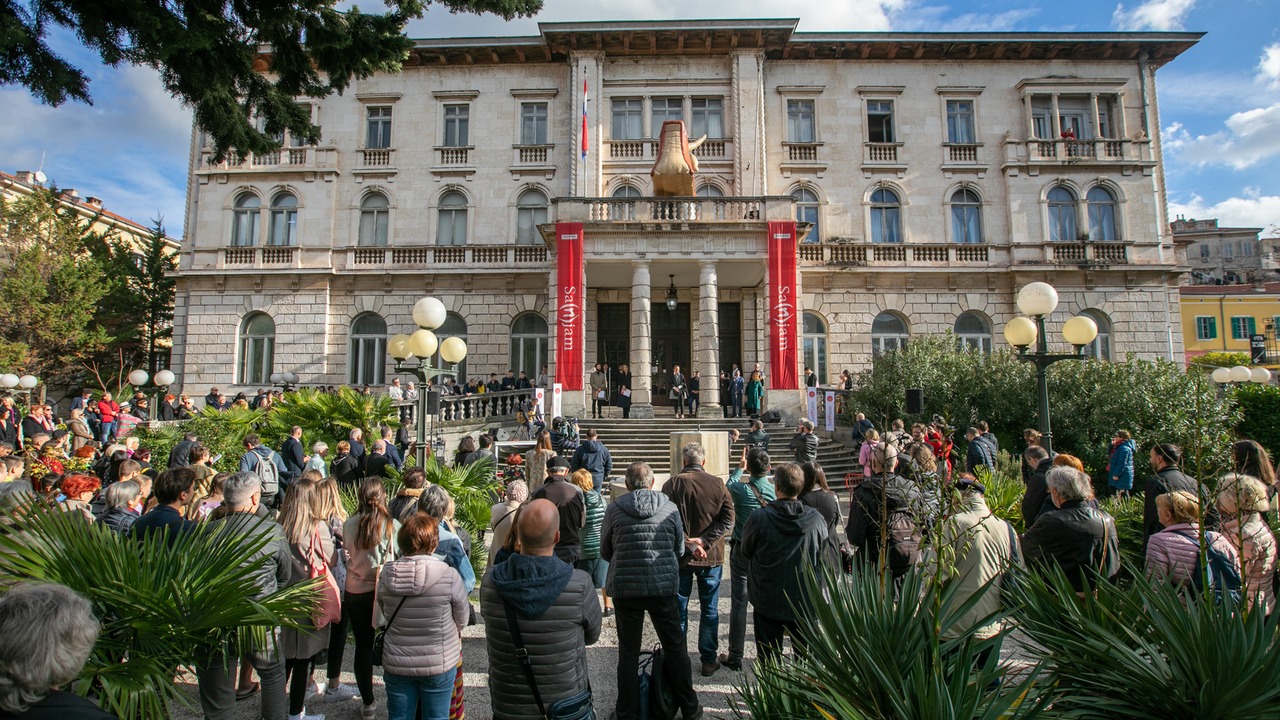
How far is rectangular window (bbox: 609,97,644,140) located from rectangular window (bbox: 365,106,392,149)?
892cm

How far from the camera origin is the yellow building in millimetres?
42812

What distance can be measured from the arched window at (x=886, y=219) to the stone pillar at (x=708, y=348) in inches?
335

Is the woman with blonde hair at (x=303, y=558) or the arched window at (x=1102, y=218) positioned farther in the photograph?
the arched window at (x=1102, y=218)

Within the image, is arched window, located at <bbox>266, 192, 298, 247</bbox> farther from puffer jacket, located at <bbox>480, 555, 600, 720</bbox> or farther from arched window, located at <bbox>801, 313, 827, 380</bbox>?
puffer jacket, located at <bbox>480, 555, 600, 720</bbox>

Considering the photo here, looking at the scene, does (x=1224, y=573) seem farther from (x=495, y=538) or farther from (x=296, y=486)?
(x=296, y=486)

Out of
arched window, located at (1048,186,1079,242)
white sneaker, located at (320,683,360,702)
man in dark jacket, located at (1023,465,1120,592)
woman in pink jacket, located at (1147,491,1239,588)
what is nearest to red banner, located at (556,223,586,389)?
arched window, located at (1048,186,1079,242)

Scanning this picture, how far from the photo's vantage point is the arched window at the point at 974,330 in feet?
78.3

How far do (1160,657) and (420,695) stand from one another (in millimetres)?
3824

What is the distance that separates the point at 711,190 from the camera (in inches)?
963

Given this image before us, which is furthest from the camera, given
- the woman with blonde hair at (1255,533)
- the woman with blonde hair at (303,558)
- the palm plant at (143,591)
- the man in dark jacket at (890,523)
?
the man in dark jacket at (890,523)

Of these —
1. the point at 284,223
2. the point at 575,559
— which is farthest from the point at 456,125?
the point at 575,559

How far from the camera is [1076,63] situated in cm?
2478

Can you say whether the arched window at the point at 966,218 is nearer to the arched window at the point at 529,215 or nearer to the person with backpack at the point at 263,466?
the arched window at the point at 529,215

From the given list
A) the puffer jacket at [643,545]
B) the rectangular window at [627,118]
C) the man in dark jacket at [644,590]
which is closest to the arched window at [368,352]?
the rectangular window at [627,118]
